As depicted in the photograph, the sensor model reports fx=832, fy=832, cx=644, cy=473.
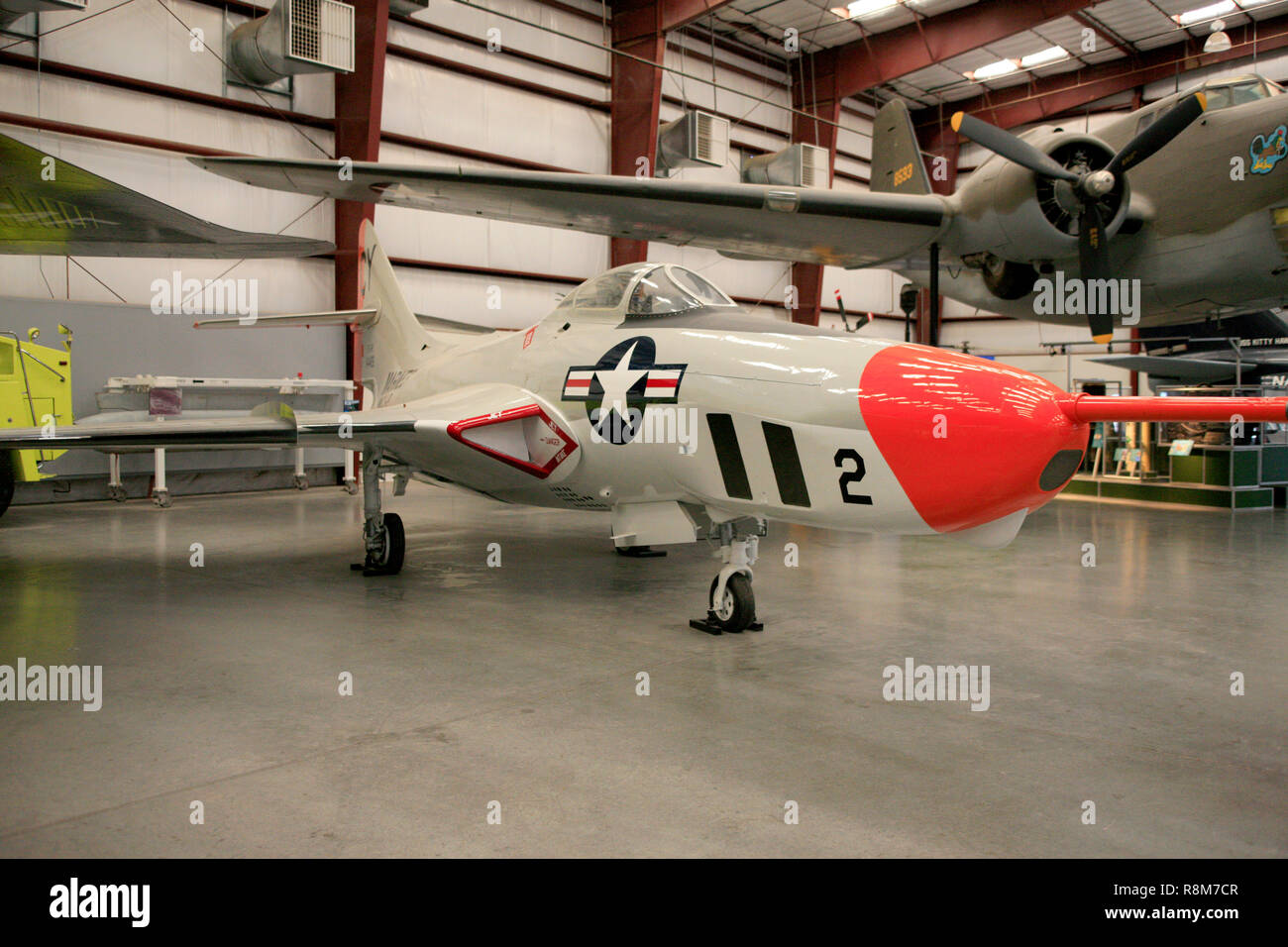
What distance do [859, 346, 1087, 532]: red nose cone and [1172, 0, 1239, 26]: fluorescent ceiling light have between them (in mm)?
24110

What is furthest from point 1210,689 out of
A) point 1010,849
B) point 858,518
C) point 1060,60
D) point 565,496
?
point 1060,60

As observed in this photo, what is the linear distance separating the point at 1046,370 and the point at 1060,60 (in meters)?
9.42

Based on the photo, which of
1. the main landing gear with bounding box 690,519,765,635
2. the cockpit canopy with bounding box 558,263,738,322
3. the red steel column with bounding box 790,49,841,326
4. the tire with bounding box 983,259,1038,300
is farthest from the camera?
the red steel column with bounding box 790,49,841,326

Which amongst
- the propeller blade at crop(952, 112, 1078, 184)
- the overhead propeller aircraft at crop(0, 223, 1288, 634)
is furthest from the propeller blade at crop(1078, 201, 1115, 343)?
the overhead propeller aircraft at crop(0, 223, 1288, 634)

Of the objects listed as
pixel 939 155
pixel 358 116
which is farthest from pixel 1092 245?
pixel 939 155

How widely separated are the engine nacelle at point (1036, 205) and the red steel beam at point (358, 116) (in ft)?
33.0

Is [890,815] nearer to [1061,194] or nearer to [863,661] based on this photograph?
[863,661]

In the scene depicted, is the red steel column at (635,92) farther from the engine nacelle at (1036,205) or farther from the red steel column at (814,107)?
the engine nacelle at (1036,205)

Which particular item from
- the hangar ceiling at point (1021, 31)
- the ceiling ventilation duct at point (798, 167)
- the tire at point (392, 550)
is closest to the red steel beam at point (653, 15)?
the hangar ceiling at point (1021, 31)

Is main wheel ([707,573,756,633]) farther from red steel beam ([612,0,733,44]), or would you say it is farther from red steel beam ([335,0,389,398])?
red steel beam ([612,0,733,44])

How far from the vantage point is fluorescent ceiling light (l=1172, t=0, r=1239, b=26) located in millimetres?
20938

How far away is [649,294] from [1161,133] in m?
6.65

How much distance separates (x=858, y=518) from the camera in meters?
4.09

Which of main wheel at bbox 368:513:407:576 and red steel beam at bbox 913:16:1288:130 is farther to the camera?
red steel beam at bbox 913:16:1288:130
